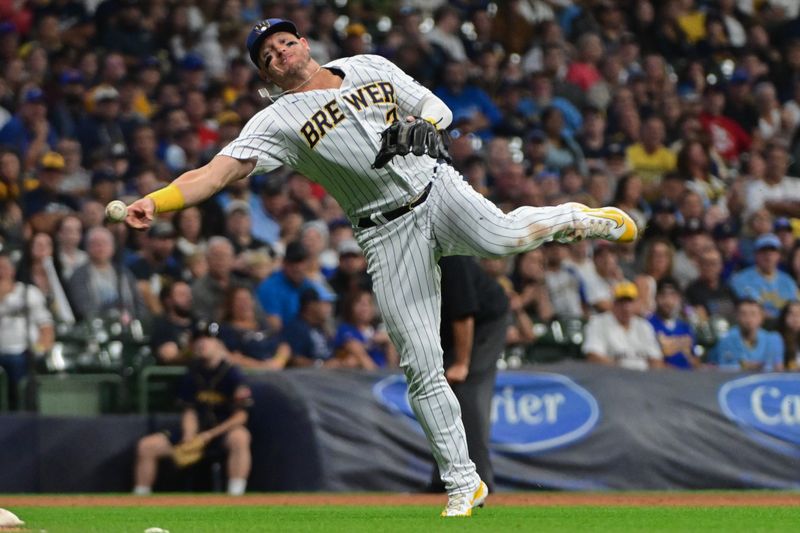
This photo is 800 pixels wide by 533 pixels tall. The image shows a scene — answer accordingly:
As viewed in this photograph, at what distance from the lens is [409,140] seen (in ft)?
22.1

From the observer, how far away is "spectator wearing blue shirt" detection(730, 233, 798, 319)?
47.9 ft

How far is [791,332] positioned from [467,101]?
5476 millimetres

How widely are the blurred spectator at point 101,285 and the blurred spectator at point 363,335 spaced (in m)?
1.72

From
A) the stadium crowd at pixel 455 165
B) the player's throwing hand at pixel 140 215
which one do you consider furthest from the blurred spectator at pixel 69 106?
the player's throwing hand at pixel 140 215

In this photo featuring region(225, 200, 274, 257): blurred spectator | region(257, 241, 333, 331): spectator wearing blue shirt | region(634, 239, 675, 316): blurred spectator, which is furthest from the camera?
region(634, 239, 675, 316): blurred spectator

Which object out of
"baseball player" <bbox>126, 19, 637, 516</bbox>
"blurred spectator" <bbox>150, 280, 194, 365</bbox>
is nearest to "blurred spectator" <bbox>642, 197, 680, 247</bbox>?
"blurred spectator" <bbox>150, 280, 194, 365</bbox>

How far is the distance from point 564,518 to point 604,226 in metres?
1.49

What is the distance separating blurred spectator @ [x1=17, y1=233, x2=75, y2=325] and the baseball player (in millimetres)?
5308

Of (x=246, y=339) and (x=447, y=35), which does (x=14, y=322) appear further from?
(x=447, y=35)

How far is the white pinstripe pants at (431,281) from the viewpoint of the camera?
6.91 m

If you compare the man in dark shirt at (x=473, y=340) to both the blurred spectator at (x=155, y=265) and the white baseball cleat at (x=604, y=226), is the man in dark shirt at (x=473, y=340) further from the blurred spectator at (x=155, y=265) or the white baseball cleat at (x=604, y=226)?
the blurred spectator at (x=155, y=265)

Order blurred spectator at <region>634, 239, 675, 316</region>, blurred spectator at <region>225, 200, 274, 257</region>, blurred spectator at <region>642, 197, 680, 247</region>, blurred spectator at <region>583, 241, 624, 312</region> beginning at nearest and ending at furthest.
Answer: blurred spectator at <region>225, 200, 274, 257</region> < blurred spectator at <region>634, 239, 675, 316</region> < blurred spectator at <region>583, 241, 624, 312</region> < blurred spectator at <region>642, 197, 680, 247</region>

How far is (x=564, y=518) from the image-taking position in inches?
285

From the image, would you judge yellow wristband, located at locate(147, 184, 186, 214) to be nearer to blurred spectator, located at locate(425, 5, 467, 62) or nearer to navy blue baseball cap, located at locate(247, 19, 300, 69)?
navy blue baseball cap, located at locate(247, 19, 300, 69)
